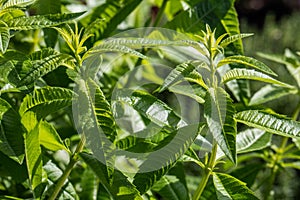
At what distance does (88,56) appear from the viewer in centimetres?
71

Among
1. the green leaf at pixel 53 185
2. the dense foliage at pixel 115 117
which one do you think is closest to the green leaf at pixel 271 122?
the dense foliage at pixel 115 117

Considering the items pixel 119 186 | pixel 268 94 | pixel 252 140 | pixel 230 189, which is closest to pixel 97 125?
pixel 119 186

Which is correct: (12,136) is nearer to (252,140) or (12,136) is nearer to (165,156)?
(165,156)

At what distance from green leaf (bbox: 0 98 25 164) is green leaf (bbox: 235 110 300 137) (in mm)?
260

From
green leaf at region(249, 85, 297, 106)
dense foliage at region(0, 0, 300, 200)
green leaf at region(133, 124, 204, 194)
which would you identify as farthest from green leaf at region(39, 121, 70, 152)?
green leaf at region(249, 85, 297, 106)

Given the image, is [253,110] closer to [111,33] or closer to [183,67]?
[183,67]

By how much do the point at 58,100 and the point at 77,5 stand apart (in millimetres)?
523

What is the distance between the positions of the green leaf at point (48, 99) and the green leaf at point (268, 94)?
376 mm

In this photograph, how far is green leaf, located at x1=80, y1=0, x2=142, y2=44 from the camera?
925mm

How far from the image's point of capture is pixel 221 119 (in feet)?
2.15

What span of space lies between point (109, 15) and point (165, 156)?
337 mm

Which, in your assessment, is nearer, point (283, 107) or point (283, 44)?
point (283, 107)

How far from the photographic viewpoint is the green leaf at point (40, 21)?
2.23 feet

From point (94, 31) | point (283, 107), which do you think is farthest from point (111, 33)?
point (283, 107)
